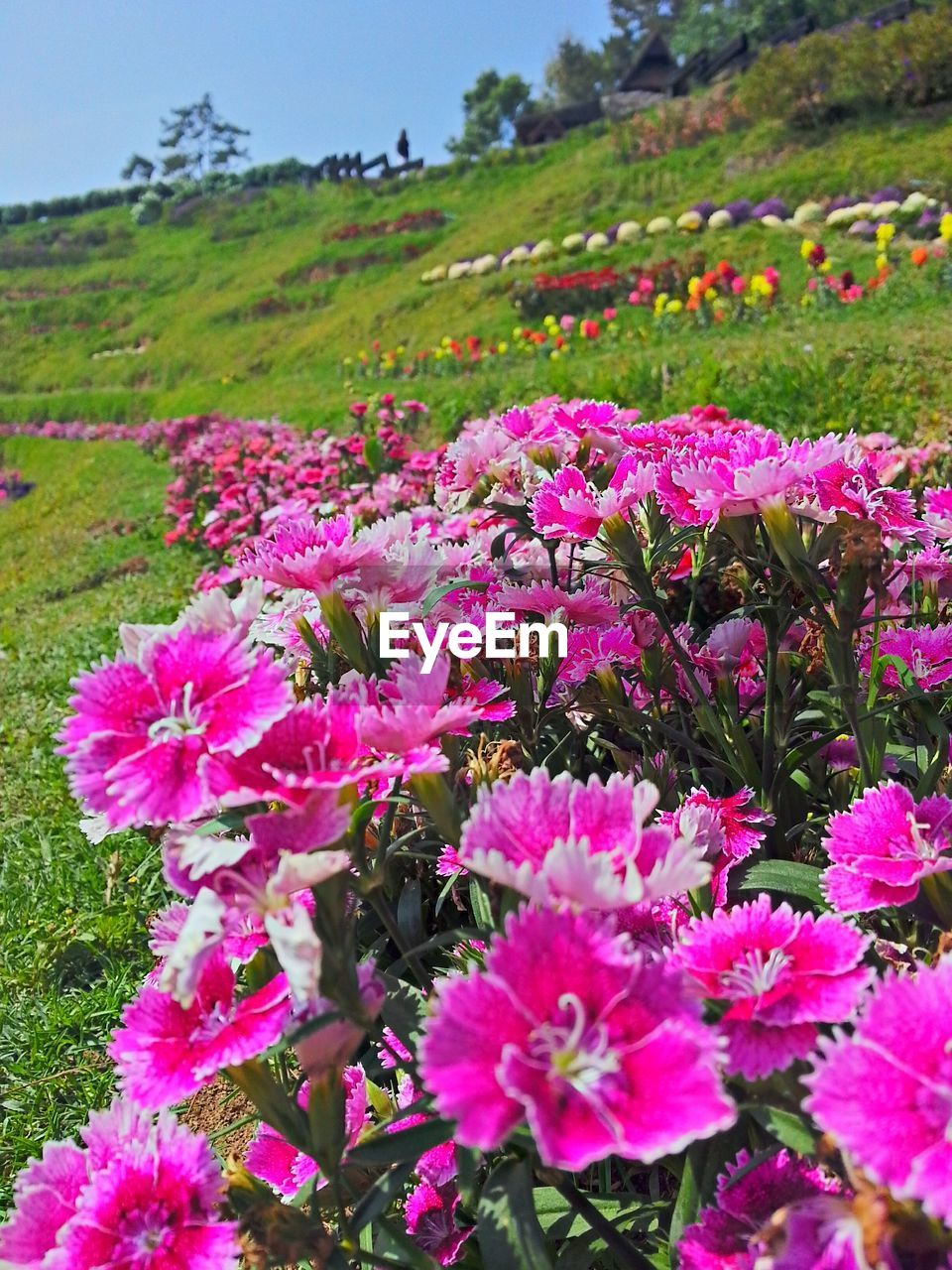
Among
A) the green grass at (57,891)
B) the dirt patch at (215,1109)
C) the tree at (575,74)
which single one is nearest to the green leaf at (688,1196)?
the dirt patch at (215,1109)

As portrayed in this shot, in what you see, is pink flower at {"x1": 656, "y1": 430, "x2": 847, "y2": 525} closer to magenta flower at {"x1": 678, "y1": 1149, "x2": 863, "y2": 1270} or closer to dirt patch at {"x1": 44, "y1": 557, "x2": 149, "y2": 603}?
Answer: magenta flower at {"x1": 678, "y1": 1149, "x2": 863, "y2": 1270}

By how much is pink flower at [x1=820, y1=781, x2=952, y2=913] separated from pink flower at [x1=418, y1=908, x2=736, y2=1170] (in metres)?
0.27

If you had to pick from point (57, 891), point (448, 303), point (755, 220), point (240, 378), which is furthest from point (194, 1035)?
point (240, 378)

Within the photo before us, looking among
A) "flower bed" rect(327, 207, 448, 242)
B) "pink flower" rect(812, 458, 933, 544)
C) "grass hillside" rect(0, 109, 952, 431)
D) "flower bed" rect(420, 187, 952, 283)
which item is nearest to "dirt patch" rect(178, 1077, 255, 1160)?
"pink flower" rect(812, 458, 933, 544)

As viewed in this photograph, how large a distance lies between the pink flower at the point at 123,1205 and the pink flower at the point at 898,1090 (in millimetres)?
398

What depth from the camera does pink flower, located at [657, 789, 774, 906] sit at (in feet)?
2.84

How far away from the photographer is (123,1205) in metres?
0.65

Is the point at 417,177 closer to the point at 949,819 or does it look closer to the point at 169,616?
the point at 169,616

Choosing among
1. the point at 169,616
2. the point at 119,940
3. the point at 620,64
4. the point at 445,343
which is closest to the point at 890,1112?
the point at 119,940

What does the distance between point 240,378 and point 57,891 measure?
49.6 feet

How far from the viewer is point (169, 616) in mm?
4230

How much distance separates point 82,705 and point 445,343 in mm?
9456

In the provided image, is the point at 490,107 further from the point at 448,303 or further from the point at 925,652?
the point at 925,652

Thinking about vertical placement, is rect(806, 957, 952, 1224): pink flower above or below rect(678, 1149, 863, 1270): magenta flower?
above
